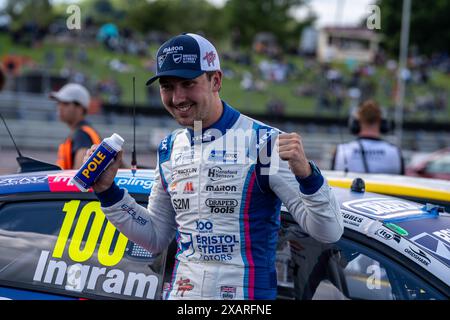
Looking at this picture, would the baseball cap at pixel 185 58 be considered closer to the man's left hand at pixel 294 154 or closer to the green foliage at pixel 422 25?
the man's left hand at pixel 294 154

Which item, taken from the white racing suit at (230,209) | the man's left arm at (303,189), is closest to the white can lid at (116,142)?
the white racing suit at (230,209)

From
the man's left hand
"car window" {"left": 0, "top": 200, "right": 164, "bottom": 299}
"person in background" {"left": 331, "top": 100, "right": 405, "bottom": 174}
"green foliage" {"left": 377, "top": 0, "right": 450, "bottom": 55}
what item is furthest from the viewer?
"green foliage" {"left": 377, "top": 0, "right": 450, "bottom": 55}

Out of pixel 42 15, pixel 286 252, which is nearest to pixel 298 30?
pixel 42 15

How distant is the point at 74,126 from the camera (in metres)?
5.31

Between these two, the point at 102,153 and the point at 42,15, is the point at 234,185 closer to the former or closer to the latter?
the point at 102,153

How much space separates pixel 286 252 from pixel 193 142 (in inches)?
35.3

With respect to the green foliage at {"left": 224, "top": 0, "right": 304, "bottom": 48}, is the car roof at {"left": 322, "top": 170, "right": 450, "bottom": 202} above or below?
below

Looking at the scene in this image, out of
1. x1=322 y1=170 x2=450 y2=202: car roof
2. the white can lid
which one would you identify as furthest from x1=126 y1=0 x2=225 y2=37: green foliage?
the white can lid

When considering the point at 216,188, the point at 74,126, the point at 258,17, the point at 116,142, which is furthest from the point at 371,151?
the point at 258,17

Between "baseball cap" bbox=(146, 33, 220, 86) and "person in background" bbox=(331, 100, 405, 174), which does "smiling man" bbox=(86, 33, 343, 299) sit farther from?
"person in background" bbox=(331, 100, 405, 174)

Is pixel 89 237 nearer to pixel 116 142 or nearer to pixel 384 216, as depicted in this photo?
pixel 116 142

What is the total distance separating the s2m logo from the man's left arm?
863 millimetres

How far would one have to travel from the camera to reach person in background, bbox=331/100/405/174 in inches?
208

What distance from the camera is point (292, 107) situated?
82.9 feet
